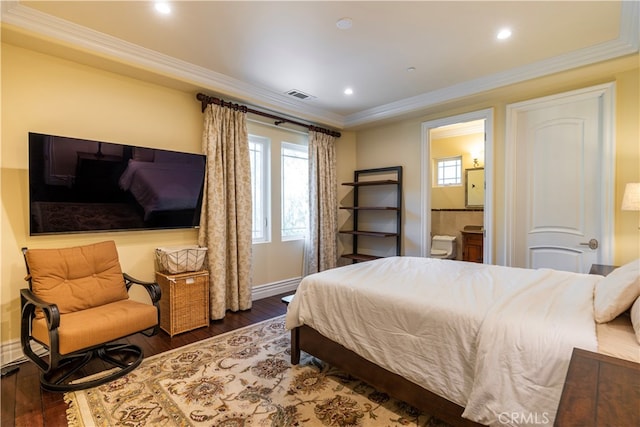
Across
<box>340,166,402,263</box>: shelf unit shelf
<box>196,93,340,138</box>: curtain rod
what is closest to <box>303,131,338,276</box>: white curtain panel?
<box>196,93,340,138</box>: curtain rod

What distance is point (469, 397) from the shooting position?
1.44m

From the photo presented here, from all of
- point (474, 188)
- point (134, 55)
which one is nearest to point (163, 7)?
point (134, 55)

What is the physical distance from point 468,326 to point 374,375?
737 millimetres

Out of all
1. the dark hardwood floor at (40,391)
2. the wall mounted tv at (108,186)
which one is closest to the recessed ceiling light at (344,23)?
the wall mounted tv at (108,186)

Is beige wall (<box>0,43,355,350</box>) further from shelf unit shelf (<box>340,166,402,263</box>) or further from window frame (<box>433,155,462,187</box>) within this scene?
window frame (<box>433,155,462,187</box>)

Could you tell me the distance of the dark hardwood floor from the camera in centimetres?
179

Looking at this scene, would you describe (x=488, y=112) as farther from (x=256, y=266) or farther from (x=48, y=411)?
(x=48, y=411)

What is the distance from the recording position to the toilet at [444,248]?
5578 millimetres

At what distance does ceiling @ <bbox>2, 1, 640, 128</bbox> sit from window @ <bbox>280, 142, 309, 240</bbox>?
1.13m

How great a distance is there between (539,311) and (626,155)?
8.14 feet

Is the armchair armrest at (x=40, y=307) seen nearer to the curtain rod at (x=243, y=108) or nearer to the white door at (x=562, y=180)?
the curtain rod at (x=243, y=108)

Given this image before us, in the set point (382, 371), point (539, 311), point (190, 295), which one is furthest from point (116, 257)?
point (539, 311)

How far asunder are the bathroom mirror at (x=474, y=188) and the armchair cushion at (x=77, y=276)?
5.62 metres

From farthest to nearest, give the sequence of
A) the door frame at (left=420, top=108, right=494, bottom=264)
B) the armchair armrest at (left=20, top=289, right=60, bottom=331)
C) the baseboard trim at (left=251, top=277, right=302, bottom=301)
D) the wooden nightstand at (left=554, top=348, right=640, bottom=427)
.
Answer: the baseboard trim at (left=251, top=277, right=302, bottom=301), the door frame at (left=420, top=108, right=494, bottom=264), the armchair armrest at (left=20, top=289, right=60, bottom=331), the wooden nightstand at (left=554, top=348, right=640, bottom=427)
